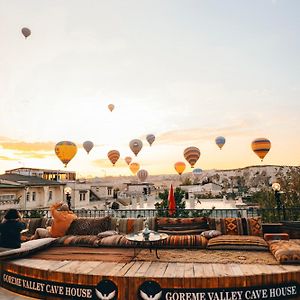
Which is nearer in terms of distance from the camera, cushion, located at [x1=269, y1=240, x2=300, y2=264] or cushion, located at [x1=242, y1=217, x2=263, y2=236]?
cushion, located at [x1=269, y1=240, x2=300, y2=264]

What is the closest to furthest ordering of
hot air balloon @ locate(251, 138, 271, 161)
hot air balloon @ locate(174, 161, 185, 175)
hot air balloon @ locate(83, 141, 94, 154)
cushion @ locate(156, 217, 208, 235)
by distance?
cushion @ locate(156, 217, 208, 235) → hot air balloon @ locate(251, 138, 271, 161) → hot air balloon @ locate(83, 141, 94, 154) → hot air balloon @ locate(174, 161, 185, 175)

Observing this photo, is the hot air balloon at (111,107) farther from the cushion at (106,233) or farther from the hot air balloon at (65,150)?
the cushion at (106,233)

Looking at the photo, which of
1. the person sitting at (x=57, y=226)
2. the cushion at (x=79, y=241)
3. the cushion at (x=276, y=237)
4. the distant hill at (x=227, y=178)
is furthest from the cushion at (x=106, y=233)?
the distant hill at (x=227, y=178)

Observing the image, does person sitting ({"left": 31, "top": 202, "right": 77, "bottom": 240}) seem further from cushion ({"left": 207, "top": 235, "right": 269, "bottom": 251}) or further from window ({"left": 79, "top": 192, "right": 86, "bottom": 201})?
window ({"left": 79, "top": 192, "right": 86, "bottom": 201})

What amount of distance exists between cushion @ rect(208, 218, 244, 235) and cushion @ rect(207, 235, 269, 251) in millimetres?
570

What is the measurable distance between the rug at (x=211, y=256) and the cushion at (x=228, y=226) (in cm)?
93

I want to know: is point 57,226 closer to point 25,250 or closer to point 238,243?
point 25,250

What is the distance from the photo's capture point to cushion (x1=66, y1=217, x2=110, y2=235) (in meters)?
6.61

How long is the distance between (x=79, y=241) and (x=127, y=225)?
4.06 ft

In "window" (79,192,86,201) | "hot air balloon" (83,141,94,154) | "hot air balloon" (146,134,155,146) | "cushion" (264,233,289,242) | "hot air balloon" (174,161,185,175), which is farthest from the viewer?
"window" (79,192,86,201)

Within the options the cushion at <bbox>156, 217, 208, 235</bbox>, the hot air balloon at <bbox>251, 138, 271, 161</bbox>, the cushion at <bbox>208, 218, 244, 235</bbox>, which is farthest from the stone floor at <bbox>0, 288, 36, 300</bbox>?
the hot air balloon at <bbox>251, 138, 271, 161</bbox>

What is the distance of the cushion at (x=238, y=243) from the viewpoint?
539 centimetres

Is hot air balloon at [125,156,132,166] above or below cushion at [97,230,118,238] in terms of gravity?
above

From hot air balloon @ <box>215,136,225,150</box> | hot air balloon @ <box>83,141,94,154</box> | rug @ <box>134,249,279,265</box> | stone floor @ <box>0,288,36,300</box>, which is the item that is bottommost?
stone floor @ <box>0,288,36,300</box>
